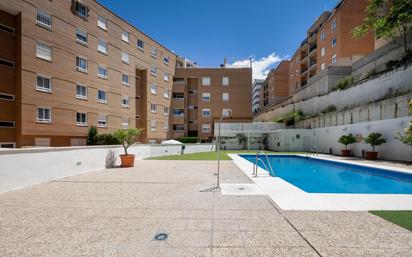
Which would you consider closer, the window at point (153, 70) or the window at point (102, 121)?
the window at point (102, 121)

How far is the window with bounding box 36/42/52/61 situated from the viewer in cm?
1864

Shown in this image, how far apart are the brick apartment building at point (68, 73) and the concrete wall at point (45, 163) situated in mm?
10182

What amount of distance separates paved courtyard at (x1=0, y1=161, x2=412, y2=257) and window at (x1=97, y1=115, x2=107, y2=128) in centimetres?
1846

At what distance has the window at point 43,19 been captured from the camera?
18.7 metres

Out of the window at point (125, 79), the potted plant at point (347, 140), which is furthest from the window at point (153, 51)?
the potted plant at point (347, 140)

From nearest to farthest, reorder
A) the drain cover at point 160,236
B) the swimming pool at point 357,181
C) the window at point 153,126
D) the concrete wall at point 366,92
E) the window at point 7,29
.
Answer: the drain cover at point 160,236, the swimming pool at point 357,181, the concrete wall at point 366,92, the window at point 7,29, the window at point 153,126

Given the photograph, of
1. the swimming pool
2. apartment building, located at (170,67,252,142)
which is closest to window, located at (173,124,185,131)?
A: apartment building, located at (170,67,252,142)

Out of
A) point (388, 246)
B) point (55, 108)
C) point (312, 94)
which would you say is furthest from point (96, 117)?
point (312, 94)

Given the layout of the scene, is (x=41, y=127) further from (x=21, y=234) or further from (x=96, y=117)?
(x=21, y=234)

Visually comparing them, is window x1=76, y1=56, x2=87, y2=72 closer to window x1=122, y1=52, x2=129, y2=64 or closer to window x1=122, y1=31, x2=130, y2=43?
window x1=122, y1=52, x2=129, y2=64

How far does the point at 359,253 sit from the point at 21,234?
618 cm

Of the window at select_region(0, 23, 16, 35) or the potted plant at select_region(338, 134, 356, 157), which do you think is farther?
the potted plant at select_region(338, 134, 356, 157)

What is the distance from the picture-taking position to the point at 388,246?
3590 mm

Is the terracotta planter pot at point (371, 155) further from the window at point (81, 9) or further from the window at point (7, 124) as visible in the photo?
the window at point (81, 9)
